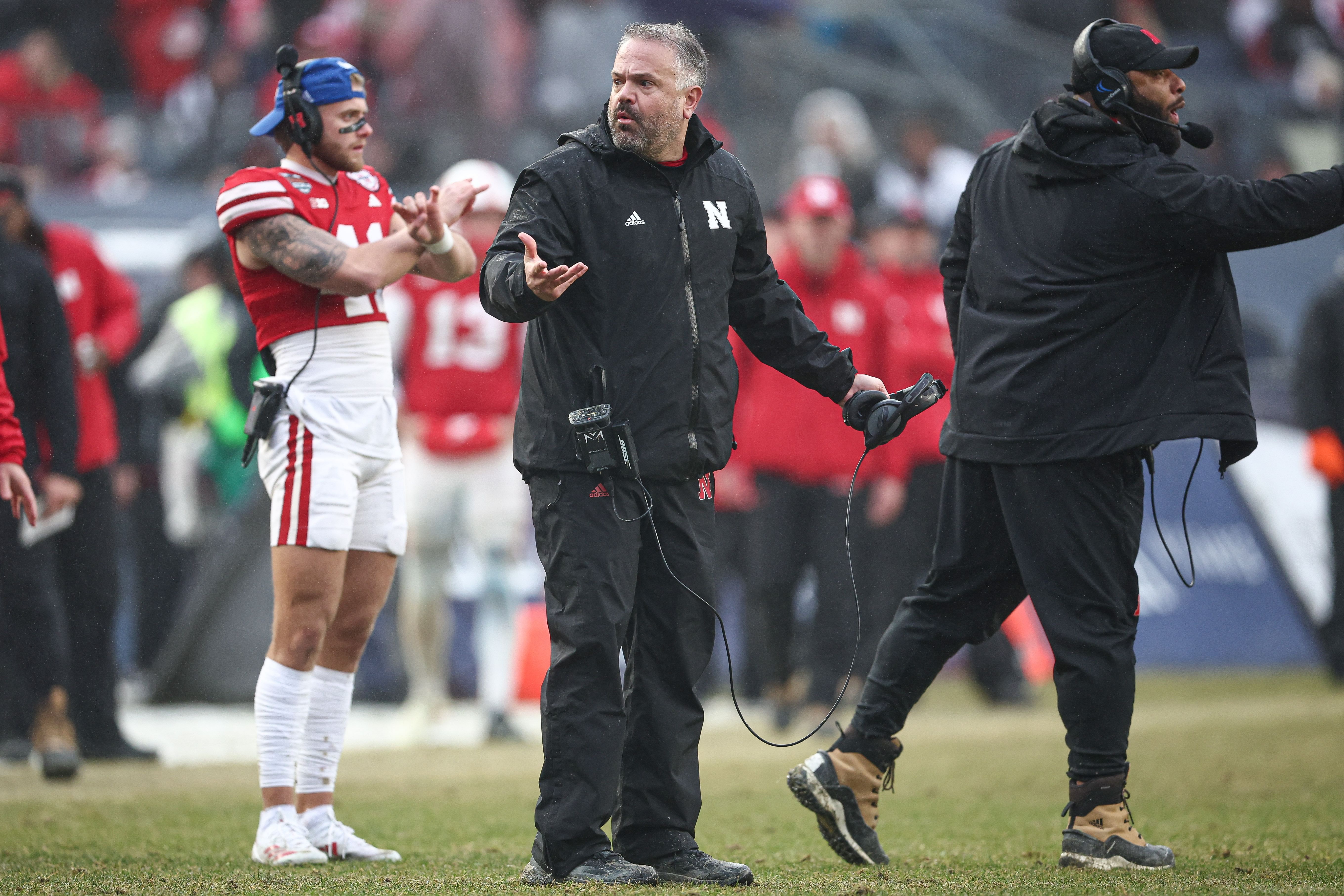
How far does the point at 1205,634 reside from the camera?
10.6 meters

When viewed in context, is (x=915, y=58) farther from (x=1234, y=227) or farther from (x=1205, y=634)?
(x=1234, y=227)

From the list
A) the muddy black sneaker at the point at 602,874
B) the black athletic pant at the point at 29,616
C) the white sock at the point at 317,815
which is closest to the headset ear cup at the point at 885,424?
the muddy black sneaker at the point at 602,874

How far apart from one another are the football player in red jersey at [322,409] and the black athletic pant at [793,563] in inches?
160

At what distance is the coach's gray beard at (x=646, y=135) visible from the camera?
4312mm

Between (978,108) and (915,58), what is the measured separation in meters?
0.81

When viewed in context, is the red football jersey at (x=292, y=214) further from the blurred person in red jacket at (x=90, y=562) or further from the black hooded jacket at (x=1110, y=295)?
the blurred person in red jacket at (x=90, y=562)

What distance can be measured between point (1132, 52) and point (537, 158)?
7.99 metres

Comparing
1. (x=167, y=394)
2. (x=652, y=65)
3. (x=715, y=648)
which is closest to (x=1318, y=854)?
(x=652, y=65)

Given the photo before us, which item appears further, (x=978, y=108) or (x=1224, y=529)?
(x=978, y=108)

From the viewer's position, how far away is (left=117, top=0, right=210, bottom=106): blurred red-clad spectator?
15820mm

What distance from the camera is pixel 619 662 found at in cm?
425

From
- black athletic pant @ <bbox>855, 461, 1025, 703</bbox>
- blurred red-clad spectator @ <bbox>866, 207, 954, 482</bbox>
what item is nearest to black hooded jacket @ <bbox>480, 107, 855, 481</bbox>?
blurred red-clad spectator @ <bbox>866, 207, 954, 482</bbox>

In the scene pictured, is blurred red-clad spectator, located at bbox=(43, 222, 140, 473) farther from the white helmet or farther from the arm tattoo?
the arm tattoo

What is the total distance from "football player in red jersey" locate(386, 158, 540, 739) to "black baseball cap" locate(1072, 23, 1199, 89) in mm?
4258
